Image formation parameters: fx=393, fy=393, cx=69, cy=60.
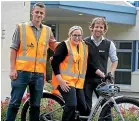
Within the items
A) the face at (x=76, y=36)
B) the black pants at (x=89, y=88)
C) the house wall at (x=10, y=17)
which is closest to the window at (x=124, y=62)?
the house wall at (x=10, y=17)

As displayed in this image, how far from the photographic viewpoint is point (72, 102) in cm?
526

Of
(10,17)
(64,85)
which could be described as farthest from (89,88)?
(10,17)

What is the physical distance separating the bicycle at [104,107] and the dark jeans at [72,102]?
0.37ft

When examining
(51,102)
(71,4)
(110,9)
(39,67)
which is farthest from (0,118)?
(110,9)

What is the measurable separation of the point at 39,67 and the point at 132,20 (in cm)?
1362

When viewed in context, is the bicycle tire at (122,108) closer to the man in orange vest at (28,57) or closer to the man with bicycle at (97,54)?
the man with bicycle at (97,54)

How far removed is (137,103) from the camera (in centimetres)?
509

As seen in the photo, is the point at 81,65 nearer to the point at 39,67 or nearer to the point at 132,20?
the point at 39,67

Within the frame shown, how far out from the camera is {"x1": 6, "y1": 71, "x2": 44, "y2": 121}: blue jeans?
203 inches

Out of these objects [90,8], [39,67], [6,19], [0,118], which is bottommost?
[0,118]

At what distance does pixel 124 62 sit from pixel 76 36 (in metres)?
13.8

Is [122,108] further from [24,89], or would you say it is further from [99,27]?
[24,89]

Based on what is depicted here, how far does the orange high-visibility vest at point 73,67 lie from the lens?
5309 mm

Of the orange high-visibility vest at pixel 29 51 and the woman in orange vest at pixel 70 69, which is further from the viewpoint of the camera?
the woman in orange vest at pixel 70 69
